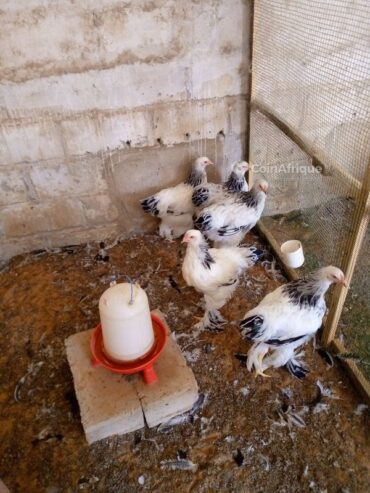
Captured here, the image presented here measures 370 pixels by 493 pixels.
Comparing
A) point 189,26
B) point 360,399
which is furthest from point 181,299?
point 189,26

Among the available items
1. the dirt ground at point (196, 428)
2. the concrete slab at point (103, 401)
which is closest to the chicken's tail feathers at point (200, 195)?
the dirt ground at point (196, 428)

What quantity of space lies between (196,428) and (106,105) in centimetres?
172

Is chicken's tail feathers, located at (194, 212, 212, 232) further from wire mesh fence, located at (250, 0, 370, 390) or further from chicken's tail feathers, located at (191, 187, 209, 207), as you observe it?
wire mesh fence, located at (250, 0, 370, 390)

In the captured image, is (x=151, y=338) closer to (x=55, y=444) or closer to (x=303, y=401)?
(x=55, y=444)

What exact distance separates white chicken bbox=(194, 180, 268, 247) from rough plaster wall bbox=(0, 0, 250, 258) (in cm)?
42

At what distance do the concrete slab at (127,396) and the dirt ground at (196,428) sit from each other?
0.08m

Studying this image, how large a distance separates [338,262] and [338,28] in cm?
98

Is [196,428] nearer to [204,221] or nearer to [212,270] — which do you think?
[212,270]

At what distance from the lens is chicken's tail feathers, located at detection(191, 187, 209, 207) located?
7.63ft

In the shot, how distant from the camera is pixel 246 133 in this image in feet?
8.05

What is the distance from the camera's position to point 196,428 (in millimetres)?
1597

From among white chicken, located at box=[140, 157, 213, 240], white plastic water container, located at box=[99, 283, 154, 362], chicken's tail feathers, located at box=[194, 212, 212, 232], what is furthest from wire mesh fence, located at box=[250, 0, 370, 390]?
white plastic water container, located at box=[99, 283, 154, 362]

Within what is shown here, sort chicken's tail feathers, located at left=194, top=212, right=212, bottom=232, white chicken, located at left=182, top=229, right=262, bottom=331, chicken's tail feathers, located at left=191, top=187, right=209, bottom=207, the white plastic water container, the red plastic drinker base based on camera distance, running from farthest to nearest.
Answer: chicken's tail feathers, located at left=191, top=187, right=209, bottom=207 → chicken's tail feathers, located at left=194, top=212, right=212, bottom=232 → white chicken, located at left=182, top=229, right=262, bottom=331 → the red plastic drinker base → the white plastic water container

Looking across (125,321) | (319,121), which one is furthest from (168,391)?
(319,121)
